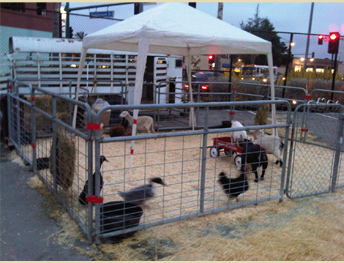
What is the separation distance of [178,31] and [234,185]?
10.6ft

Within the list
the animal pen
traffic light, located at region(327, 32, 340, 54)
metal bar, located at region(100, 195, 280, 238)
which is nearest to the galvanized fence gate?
the animal pen

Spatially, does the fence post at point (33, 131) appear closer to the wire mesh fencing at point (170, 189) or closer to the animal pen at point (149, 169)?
the animal pen at point (149, 169)

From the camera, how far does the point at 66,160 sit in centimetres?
475

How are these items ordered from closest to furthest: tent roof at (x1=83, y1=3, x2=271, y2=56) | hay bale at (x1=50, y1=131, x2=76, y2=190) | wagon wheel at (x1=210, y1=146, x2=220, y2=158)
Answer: hay bale at (x1=50, y1=131, x2=76, y2=190), tent roof at (x1=83, y1=3, x2=271, y2=56), wagon wheel at (x1=210, y1=146, x2=220, y2=158)

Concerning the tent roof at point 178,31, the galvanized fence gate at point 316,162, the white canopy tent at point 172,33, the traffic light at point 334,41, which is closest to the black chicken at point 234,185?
the galvanized fence gate at point 316,162

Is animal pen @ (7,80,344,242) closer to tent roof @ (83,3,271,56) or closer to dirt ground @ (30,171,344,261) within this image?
dirt ground @ (30,171,344,261)

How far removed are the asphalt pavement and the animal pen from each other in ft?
0.92

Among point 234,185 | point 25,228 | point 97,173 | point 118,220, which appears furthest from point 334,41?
point 25,228

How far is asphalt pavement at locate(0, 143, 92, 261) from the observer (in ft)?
11.6

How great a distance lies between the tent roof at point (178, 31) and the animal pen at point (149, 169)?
5.11ft

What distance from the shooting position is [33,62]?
416 inches

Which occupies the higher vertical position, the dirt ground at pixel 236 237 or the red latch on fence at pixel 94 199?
the red latch on fence at pixel 94 199

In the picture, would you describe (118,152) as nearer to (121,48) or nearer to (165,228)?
(121,48)

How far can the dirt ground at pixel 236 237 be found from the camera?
11.9 ft
